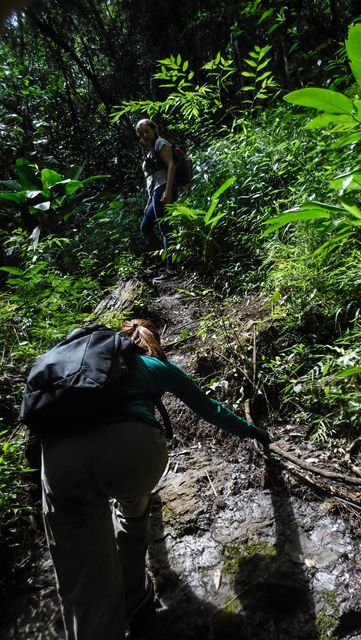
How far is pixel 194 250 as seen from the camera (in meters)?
5.36

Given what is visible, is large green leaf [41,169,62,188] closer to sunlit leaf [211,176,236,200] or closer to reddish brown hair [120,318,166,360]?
sunlit leaf [211,176,236,200]

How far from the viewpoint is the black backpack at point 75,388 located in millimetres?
1823

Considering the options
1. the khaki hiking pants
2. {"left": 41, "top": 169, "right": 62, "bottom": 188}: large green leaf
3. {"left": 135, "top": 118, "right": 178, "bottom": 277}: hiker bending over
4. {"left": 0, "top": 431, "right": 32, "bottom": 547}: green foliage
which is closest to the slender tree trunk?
{"left": 41, "top": 169, "right": 62, "bottom": 188}: large green leaf

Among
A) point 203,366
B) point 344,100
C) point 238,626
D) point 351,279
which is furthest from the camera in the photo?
point 203,366

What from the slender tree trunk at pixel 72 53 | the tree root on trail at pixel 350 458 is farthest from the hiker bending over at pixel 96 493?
the slender tree trunk at pixel 72 53

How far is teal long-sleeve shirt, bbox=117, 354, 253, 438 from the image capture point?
2.03m

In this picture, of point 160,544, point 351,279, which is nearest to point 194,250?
point 351,279

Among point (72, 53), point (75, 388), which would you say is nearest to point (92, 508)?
point (75, 388)

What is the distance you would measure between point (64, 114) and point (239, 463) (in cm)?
1131

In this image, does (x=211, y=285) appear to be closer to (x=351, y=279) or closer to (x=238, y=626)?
(x=351, y=279)

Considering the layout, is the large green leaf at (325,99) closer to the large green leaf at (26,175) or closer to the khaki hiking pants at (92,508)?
the khaki hiking pants at (92,508)

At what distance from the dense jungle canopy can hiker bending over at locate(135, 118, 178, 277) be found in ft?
0.85

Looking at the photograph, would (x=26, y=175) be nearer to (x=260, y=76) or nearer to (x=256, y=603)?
(x=260, y=76)

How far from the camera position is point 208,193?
5.69m
